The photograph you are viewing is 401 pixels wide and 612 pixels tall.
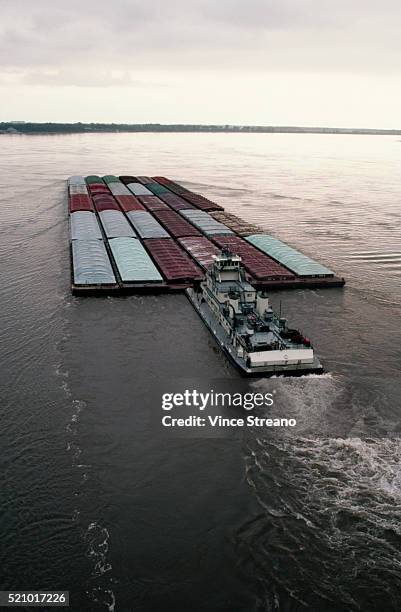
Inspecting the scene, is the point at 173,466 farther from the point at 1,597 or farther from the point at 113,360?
the point at 113,360

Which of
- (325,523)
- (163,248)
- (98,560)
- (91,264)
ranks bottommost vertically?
(98,560)

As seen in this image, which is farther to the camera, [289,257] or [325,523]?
[289,257]

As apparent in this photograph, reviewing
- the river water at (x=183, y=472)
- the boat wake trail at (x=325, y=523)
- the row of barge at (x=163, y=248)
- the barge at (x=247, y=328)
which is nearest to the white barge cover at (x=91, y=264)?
the row of barge at (x=163, y=248)

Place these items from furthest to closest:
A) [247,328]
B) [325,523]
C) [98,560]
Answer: [247,328], [325,523], [98,560]

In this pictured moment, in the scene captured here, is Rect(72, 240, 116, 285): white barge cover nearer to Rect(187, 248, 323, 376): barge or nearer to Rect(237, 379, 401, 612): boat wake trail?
Rect(187, 248, 323, 376): barge

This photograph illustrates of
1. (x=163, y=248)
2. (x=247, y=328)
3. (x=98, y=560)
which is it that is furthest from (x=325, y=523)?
(x=163, y=248)

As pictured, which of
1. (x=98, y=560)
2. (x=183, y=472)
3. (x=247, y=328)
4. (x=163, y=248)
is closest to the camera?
(x=98, y=560)

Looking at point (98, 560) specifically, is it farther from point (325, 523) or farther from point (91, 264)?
point (91, 264)

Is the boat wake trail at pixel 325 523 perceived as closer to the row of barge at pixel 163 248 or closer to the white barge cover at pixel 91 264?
the row of barge at pixel 163 248
